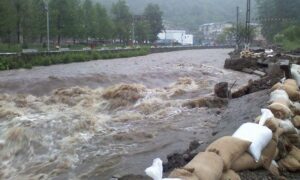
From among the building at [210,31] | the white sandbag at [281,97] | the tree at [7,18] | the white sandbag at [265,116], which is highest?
the building at [210,31]

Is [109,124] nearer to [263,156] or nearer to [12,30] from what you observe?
[263,156]

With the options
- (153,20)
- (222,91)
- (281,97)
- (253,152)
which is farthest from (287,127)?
(153,20)

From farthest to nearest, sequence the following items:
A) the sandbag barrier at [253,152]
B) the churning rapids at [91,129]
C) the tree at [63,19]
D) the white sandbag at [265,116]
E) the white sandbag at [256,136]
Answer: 1. the tree at [63,19]
2. the churning rapids at [91,129]
3. the white sandbag at [265,116]
4. the white sandbag at [256,136]
5. the sandbag barrier at [253,152]

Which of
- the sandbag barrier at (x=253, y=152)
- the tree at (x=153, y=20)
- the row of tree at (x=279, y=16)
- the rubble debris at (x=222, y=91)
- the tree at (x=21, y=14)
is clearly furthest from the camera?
Result: the tree at (x=153, y=20)

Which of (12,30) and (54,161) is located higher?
(12,30)

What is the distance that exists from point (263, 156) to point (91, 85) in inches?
700

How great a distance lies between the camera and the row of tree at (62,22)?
168 feet

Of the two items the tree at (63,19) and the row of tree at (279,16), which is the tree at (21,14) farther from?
the row of tree at (279,16)

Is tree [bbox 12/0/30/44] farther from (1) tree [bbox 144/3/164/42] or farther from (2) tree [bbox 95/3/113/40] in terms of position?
(1) tree [bbox 144/3/164/42]

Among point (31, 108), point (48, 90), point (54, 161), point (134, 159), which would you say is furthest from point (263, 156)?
point (48, 90)

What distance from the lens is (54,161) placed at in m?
9.43

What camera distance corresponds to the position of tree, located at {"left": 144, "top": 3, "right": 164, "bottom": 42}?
117m

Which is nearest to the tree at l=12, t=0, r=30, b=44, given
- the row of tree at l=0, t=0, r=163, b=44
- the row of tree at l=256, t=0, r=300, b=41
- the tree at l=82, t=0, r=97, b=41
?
the row of tree at l=0, t=0, r=163, b=44

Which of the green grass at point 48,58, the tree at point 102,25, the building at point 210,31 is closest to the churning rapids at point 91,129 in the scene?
the green grass at point 48,58
